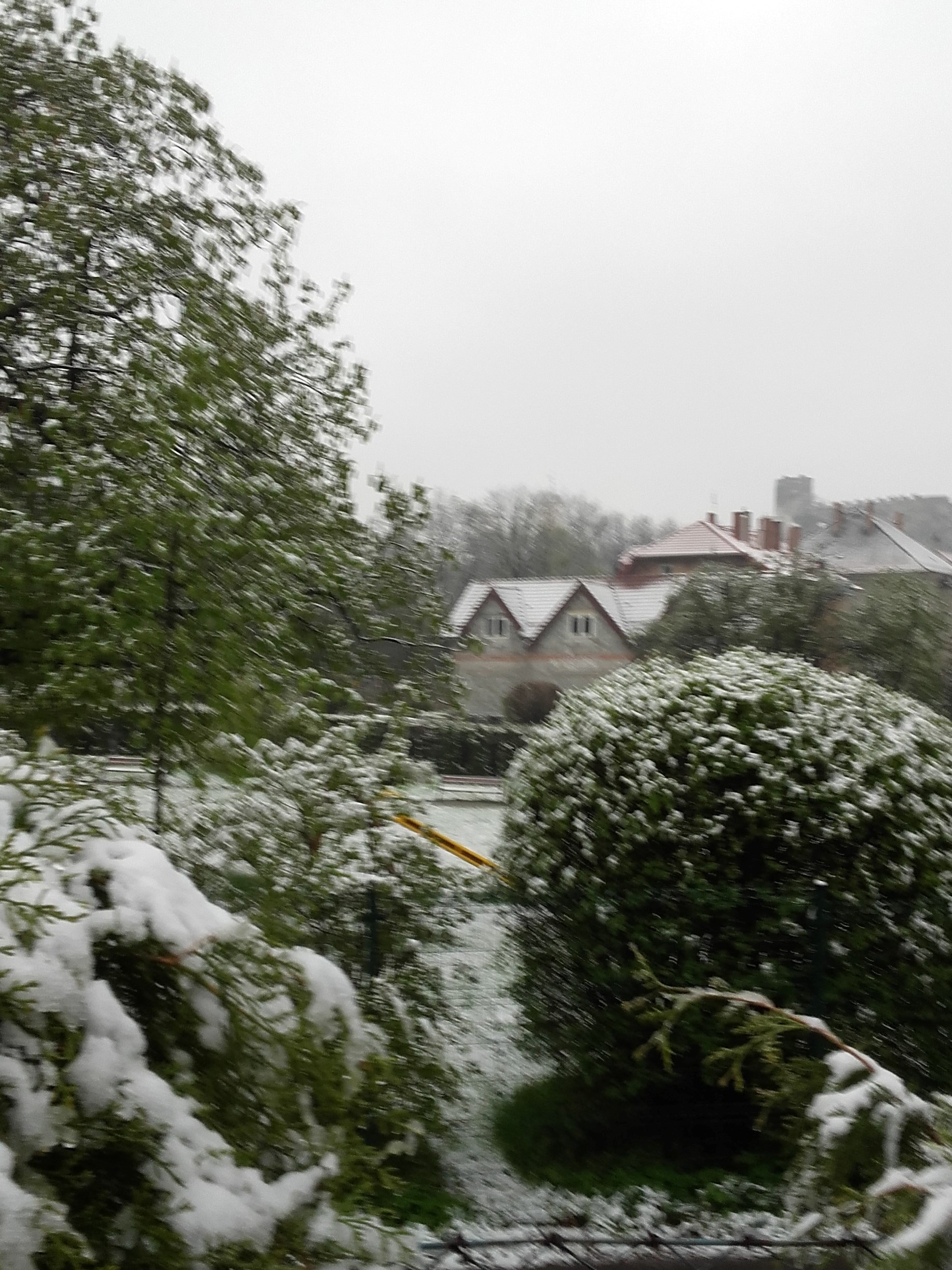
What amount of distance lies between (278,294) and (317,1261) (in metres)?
9.52

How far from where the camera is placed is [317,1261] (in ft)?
4.06

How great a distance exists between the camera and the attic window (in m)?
34.6

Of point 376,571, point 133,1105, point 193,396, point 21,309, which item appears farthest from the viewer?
point 376,571

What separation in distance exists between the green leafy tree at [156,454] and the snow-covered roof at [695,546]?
29.5 meters

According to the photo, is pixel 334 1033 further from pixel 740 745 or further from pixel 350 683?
pixel 350 683

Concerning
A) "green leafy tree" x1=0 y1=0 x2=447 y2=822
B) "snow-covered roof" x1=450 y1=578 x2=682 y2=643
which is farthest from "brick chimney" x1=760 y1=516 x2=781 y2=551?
"green leafy tree" x1=0 y1=0 x2=447 y2=822

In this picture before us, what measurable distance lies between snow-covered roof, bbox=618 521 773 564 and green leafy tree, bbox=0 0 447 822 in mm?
29492

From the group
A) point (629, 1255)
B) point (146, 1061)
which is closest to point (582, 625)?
point (629, 1255)

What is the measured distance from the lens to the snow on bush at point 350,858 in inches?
171

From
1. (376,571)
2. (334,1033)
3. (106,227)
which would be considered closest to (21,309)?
(106,227)

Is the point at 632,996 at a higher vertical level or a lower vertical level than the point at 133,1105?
lower

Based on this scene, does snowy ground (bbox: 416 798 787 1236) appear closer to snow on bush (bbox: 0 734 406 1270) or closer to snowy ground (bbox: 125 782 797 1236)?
snowy ground (bbox: 125 782 797 1236)

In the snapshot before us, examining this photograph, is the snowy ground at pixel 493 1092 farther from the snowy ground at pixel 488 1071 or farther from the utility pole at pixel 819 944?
the utility pole at pixel 819 944

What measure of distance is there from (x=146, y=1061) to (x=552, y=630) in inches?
1323
